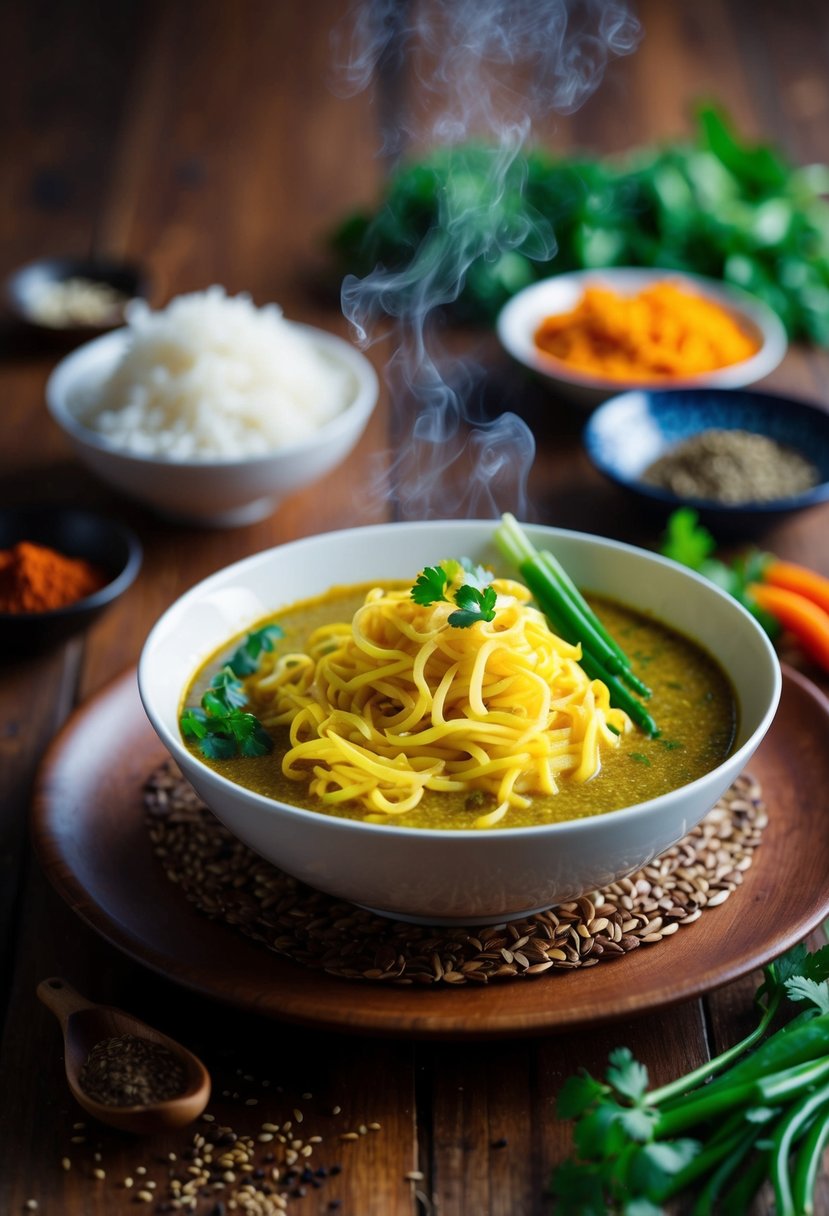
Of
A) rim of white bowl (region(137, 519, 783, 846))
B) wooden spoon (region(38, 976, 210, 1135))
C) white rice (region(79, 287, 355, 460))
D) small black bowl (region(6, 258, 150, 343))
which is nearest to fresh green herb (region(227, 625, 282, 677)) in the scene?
rim of white bowl (region(137, 519, 783, 846))

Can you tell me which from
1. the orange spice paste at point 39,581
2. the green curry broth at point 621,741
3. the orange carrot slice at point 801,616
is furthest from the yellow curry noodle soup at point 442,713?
the orange spice paste at point 39,581

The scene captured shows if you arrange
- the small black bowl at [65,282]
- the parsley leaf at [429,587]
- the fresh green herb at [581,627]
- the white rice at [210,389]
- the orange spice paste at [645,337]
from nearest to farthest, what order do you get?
1. the parsley leaf at [429,587]
2. the fresh green herb at [581,627]
3. the white rice at [210,389]
4. the orange spice paste at [645,337]
5. the small black bowl at [65,282]

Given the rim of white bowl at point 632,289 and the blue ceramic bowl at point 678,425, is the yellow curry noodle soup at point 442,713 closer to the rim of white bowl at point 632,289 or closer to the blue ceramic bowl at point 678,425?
the blue ceramic bowl at point 678,425

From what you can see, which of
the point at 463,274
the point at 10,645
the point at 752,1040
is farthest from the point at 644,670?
the point at 463,274

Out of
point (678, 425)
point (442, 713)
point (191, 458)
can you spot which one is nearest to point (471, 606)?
point (442, 713)

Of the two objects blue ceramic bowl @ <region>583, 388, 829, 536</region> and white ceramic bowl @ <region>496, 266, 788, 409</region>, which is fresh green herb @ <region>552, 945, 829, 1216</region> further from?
white ceramic bowl @ <region>496, 266, 788, 409</region>

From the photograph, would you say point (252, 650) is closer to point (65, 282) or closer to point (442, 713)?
point (442, 713)

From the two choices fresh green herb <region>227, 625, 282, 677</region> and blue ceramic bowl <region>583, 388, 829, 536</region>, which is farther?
blue ceramic bowl <region>583, 388, 829, 536</region>
